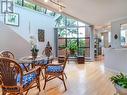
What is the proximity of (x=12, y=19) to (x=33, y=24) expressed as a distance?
196 cm

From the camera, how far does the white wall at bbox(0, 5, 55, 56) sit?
9109mm

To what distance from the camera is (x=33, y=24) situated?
34.0ft

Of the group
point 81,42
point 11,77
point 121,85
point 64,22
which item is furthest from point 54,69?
point 64,22

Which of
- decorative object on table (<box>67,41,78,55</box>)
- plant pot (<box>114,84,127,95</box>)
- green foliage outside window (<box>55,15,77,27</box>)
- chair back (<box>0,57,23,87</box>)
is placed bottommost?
plant pot (<box>114,84,127,95</box>)

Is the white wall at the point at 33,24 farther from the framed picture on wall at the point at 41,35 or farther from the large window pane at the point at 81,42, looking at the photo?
the large window pane at the point at 81,42

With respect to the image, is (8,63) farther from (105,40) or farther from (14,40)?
(105,40)

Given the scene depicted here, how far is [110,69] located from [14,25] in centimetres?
470

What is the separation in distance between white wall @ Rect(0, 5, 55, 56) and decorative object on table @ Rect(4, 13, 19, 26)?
0.19 m

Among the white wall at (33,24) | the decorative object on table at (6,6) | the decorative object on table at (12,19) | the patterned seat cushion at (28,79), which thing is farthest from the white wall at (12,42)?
the patterned seat cushion at (28,79)

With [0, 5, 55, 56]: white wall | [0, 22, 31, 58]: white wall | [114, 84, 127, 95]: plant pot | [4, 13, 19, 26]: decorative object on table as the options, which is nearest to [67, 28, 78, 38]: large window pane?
[0, 5, 55, 56]: white wall

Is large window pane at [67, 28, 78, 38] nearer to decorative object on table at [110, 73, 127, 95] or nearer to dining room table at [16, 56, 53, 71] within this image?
dining room table at [16, 56, 53, 71]

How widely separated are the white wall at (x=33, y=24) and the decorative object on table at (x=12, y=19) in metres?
0.19

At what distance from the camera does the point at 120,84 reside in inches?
101

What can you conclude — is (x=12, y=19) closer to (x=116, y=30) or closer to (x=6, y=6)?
(x=6, y=6)
